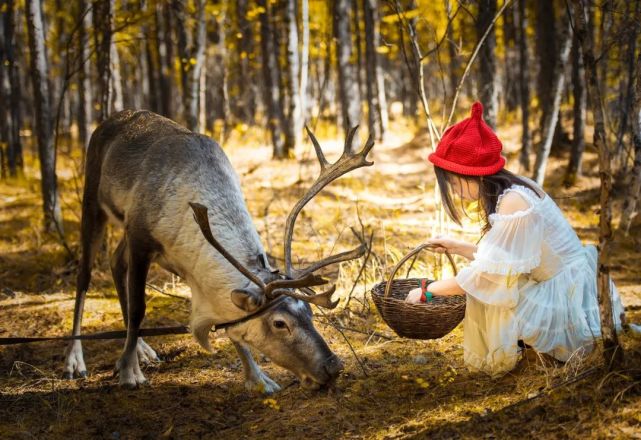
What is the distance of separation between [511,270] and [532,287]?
27 centimetres

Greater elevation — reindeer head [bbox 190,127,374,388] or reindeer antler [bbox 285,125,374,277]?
reindeer antler [bbox 285,125,374,277]

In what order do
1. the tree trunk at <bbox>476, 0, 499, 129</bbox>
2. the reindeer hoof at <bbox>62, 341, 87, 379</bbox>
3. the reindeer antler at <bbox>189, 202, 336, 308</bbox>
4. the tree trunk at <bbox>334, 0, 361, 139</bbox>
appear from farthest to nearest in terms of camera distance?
the tree trunk at <bbox>334, 0, 361, 139</bbox> < the tree trunk at <bbox>476, 0, 499, 129</bbox> < the reindeer hoof at <bbox>62, 341, 87, 379</bbox> < the reindeer antler at <bbox>189, 202, 336, 308</bbox>

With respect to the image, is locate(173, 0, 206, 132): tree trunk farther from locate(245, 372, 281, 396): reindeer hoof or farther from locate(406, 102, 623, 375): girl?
locate(406, 102, 623, 375): girl

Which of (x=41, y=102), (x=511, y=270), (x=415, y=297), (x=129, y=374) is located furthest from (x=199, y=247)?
(x=41, y=102)

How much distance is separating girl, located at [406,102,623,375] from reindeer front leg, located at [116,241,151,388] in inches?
77.1

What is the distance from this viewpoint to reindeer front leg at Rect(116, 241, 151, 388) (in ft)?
14.6

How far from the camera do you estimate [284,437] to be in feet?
11.6

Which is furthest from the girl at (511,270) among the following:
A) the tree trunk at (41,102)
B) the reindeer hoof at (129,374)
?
the tree trunk at (41,102)

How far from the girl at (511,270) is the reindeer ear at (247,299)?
3.37 feet

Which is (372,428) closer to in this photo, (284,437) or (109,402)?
(284,437)

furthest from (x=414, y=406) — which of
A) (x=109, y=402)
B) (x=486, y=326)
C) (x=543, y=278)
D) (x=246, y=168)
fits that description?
(x=246, y=168)

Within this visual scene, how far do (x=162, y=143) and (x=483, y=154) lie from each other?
2.31m

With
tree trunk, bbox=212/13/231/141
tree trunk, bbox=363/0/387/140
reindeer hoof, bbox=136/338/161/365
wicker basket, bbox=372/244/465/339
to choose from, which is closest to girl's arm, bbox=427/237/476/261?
wicker basket, bbox=372/244/465/339

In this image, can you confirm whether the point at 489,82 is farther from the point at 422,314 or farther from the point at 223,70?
the point at 223,70
